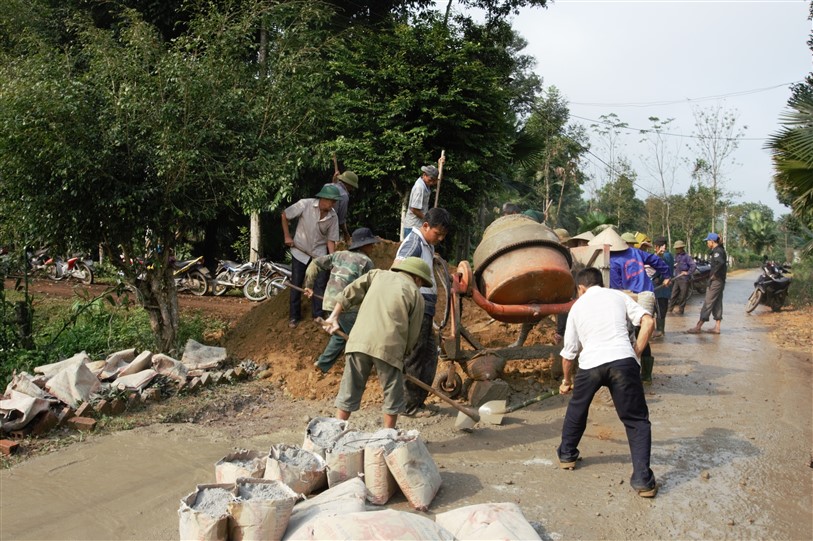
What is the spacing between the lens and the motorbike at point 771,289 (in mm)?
15883

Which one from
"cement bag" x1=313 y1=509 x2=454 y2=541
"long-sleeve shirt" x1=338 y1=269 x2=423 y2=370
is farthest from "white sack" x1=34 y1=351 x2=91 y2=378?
"cement bag" x1=313 y1=509 x2=454 y2=541

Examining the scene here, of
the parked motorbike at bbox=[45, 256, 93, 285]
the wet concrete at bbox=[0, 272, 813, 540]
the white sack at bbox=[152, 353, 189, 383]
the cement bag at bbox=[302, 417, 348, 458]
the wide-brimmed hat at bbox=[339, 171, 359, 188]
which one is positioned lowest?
the wet concrete at bbox=[0, 272, 813, 540]

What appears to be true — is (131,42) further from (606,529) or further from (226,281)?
(226,281)

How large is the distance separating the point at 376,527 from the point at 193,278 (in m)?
12.0

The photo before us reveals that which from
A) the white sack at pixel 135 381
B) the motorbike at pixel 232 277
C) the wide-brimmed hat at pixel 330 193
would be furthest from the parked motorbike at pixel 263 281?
the white sack at pixel 135 381

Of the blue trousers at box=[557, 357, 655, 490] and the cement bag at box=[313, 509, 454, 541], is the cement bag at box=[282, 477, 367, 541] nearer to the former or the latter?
the cement bag at box=[313, 509, 454, 541]

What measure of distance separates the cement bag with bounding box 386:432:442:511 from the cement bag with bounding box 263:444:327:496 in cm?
45

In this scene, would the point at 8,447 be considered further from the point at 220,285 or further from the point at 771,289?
the point at 771,289

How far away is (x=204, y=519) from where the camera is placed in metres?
3.20

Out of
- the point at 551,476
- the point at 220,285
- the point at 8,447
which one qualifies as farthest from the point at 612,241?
the point at 220,285

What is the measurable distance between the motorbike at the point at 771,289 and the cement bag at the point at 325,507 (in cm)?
1495

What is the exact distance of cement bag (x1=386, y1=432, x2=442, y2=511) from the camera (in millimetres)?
3979

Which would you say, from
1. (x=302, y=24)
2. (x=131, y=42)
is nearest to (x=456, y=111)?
(x=302, y=24)

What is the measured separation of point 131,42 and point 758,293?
1512 centimetres
